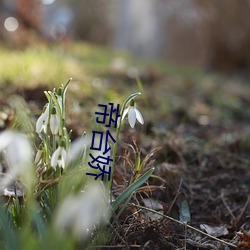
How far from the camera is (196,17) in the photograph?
8133 mm

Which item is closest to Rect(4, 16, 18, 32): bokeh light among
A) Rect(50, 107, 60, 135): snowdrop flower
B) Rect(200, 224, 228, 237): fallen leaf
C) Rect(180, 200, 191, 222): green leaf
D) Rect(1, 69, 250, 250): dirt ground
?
Rect(1, 69, 250, 250): dirt ground

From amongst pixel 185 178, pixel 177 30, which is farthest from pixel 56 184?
pixel 177 30

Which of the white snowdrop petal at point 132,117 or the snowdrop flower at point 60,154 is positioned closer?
the snowdrop flower at point 60,154

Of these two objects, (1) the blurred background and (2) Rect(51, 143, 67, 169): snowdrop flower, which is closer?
(2) Rect(51, 143, 67, 169): snowdrop flower

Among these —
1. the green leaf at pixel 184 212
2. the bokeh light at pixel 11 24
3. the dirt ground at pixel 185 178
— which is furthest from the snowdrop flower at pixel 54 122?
the bokeh light at pixel 11 24

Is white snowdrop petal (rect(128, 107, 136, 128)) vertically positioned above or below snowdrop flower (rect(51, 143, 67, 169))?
above

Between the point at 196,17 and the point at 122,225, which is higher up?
the point at 196,17

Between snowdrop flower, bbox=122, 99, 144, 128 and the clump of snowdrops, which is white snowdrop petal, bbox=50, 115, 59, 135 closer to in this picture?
the clump of snowdrops

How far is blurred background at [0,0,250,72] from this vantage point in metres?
6.71

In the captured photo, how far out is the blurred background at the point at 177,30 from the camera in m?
6.71

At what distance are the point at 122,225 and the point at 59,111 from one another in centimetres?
38

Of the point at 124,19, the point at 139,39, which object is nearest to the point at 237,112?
the point at 139,39

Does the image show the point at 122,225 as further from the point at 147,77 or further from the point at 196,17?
the point at 196,17

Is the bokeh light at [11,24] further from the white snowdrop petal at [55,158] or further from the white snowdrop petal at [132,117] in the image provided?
the white snowdrop petal at [55,158]
